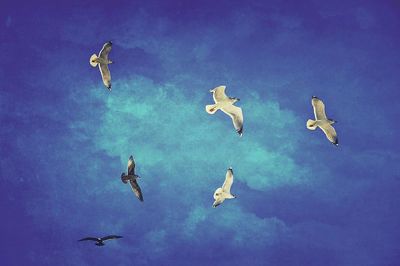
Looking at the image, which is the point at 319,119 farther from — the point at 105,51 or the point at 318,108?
the point at 105,51

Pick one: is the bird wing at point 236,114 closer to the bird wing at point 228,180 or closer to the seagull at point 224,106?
the seagull at point 224,106

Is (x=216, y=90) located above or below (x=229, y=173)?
above

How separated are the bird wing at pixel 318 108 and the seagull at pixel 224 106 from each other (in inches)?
114

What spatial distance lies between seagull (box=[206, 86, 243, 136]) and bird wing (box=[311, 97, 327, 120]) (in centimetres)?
290

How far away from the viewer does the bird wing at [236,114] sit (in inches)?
757

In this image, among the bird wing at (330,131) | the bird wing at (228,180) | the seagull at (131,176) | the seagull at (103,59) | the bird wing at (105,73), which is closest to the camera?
the seagull at (131,176)

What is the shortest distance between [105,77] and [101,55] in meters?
0.95

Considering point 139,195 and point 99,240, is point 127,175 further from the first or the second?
point 99,240

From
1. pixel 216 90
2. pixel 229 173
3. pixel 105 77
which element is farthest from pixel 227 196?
pixel 105 77

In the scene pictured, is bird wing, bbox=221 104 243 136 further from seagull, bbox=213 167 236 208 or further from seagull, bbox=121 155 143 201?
seagull, bbox=121 155 143 201

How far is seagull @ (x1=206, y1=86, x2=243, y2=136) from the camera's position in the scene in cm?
1884

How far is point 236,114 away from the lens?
19578mm

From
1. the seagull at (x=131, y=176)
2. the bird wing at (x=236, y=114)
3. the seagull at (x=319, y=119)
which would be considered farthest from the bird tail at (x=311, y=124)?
the seagull at (x=131, y=176)

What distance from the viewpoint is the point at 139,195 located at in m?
19.8
